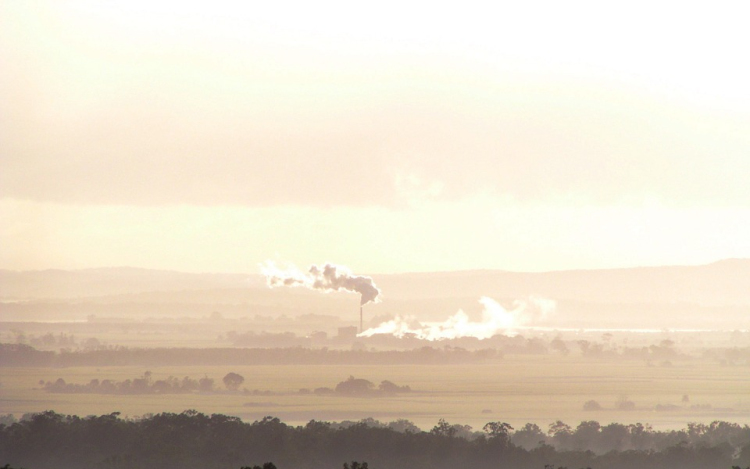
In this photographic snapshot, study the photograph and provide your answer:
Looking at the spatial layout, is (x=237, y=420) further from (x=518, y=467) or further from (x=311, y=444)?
(x=518, y=467)

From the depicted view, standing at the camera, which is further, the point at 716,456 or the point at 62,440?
the point at 62,440

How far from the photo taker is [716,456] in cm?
16800

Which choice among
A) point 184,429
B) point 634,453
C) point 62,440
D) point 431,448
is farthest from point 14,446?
point 634,453

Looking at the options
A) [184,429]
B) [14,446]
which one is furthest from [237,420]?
[14,446]

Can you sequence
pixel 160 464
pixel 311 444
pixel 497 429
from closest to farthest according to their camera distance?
1. pixel 160 464
2. pixel 311 444
3. pixel 497 429

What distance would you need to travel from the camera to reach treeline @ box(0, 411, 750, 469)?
16725 cm

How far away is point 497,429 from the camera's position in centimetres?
19638

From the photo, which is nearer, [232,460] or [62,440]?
[232,460]

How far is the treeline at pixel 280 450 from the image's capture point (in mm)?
167250

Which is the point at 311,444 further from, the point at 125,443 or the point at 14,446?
the point at 14,446

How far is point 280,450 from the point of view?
575 feet

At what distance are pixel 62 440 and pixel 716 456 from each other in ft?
318

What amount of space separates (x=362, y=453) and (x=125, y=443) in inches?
1420

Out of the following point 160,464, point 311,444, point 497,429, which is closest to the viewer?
point 160,464
